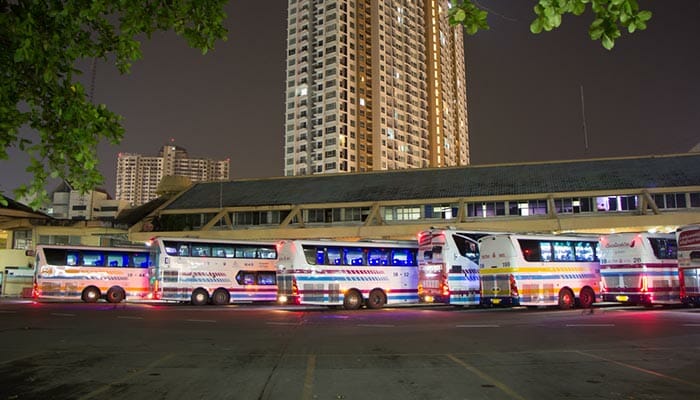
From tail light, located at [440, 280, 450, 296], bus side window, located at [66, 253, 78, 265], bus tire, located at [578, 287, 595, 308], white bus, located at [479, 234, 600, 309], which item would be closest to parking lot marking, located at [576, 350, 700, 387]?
white bus, located at [479, 234, 600, 309]

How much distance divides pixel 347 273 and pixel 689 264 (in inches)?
569

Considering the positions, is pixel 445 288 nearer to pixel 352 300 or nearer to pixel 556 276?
pixel 352 300

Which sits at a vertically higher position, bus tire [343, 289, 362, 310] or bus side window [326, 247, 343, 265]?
bus side window [326, 247, 343, 265]

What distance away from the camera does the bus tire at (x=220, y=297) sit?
29.0 m

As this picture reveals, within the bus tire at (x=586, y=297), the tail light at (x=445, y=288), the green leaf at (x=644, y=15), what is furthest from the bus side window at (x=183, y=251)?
the green leaf at (x=644, y=15)

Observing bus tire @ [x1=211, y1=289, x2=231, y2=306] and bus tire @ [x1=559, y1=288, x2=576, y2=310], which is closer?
bus tire @ [x1=559, y1=288, x2=576, y2=310]

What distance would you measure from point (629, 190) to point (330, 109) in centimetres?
8155

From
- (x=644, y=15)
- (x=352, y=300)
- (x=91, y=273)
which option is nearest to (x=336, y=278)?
(x=352, y=300)

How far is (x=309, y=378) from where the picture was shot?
8539mm

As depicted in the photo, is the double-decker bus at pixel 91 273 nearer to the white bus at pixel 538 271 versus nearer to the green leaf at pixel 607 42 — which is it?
the white bus at pixel 538 271

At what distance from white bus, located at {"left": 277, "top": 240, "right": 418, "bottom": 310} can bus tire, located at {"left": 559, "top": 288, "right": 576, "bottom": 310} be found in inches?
261

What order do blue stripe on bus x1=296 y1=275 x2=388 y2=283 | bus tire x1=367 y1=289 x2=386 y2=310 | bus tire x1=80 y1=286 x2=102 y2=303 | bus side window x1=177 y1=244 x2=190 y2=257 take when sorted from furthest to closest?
bus tire x1=80 y1=286 x2=102 y2=303, bus side window x1=177 y1=244 x2=190 y2=257, bus tire x1=367 y1=289 x2=386 y2=310, blue stripe on bus x1=296 y1=275 x2=388 y2=283

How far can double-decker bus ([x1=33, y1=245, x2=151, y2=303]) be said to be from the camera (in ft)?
95.0

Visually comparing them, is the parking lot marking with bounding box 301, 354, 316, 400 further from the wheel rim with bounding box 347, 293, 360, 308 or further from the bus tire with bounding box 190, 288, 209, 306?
the bus tire with bounding box 190, 288, 209, 306
